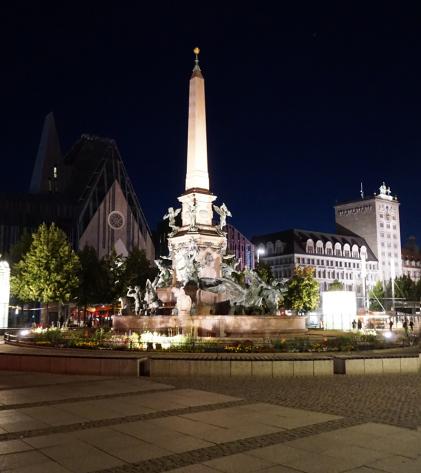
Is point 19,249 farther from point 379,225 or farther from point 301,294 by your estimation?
point 379,225

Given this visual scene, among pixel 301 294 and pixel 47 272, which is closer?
pixel 47 272

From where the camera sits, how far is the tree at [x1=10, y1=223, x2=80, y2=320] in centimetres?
4997

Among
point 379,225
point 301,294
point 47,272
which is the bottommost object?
point 301,294

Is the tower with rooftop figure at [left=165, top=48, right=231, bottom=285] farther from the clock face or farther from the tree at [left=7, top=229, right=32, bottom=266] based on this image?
the clock face

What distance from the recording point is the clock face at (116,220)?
361ft

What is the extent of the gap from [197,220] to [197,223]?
349 mm

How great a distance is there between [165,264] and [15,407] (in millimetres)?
28549

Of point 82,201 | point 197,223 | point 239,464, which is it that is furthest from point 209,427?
point 82,201

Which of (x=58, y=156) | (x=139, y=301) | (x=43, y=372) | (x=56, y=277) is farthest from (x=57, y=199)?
(x=43, y=372)

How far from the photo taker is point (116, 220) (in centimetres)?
11106

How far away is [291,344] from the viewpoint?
22031 mm

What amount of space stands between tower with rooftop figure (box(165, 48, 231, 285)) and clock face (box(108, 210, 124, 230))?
240 ft

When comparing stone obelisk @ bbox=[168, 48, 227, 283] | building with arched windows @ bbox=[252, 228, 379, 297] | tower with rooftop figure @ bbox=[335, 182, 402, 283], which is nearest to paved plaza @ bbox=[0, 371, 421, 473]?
stone obelisk @ bbox=[168, 48, 227, 283]

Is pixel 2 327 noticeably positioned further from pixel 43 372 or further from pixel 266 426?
pixel 266 426
